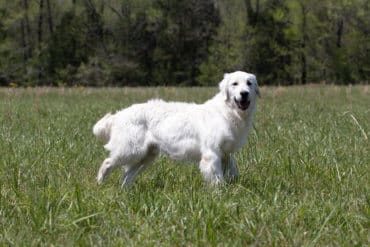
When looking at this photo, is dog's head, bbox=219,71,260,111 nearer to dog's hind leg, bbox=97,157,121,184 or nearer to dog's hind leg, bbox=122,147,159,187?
dog's hind leg, bbox=122,147,159,187

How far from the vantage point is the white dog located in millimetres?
4965

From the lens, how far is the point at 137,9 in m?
41.0

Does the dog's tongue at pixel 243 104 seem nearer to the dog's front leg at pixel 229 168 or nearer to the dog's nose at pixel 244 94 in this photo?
the dog's nose at pixel 244 94

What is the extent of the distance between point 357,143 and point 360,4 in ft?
119

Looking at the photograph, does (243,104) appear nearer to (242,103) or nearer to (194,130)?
(242,103)

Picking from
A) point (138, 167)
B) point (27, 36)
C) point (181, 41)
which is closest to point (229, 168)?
point (138, 167)

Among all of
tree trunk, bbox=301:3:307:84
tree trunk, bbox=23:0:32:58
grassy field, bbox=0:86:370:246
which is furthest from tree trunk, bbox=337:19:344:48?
grassy field, bbox=0:86:370:246

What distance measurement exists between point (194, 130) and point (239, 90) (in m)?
0.57

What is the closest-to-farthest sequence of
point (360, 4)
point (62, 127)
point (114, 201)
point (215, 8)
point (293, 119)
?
point (114, 201) < point (62, 127) < point (293, 119) < point (360, 4) < point (215, 8)

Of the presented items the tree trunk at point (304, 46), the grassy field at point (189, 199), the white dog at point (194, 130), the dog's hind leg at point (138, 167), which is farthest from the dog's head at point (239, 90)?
the tree trunk at point (304, 46)

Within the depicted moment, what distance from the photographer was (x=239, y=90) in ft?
16.2

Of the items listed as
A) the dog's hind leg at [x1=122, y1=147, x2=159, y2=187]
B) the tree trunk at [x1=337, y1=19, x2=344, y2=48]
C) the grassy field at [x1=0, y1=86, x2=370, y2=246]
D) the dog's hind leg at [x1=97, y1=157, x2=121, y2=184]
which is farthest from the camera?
the tree trunk at [x1=337, y1=19, x2=344, y2=48]

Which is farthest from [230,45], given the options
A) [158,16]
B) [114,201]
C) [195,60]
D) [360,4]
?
[114,201]

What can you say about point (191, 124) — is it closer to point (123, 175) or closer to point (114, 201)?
point (123, 175)
